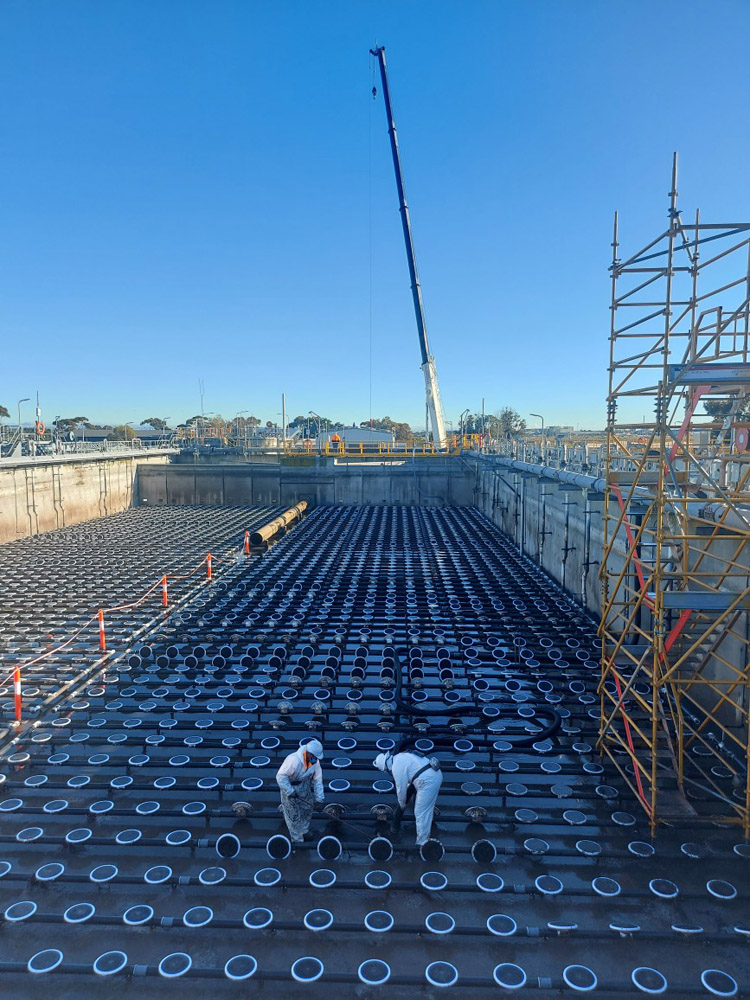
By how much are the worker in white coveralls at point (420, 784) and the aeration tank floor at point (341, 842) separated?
0.35 meters

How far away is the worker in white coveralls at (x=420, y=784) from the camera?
598 centimetres

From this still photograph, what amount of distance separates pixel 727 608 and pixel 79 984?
694 cm

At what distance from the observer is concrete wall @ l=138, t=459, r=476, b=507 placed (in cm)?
3834

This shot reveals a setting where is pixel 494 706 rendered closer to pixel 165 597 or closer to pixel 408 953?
pixel 408 953

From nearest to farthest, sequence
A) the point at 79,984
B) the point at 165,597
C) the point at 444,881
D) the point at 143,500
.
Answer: the point at 79,984, the point at 444,881, the point at 165,597, the point at 143,500

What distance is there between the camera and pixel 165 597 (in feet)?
47.2

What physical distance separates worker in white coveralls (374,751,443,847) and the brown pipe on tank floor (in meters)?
16.2

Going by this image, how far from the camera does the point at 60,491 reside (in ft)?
99.1

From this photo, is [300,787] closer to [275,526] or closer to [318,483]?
[275,526]

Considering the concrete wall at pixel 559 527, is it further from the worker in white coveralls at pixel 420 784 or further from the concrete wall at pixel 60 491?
the concrete wall at pixel 60 491

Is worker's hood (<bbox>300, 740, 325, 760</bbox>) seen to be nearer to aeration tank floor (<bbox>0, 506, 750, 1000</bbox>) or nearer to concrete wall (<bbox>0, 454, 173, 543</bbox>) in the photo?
aeration tank floor (<bbox>0, 506, 750, 1000</bbox>)

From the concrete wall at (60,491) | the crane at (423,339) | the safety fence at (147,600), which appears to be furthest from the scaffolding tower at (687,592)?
the crane at (423,339)

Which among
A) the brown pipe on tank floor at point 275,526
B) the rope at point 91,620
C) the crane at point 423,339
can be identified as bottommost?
the rope at point 91,620

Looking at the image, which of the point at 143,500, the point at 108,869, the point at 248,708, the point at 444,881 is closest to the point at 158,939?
the point at 108,869
